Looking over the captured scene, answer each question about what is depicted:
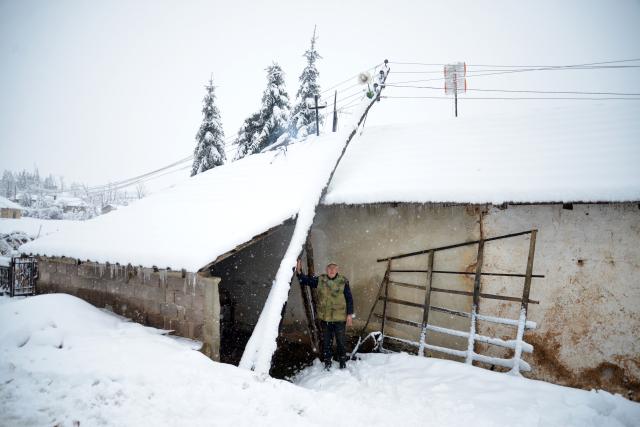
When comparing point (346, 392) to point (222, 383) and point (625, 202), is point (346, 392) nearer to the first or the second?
point (222, 383)

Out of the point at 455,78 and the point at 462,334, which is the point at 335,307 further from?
the point at 455,78

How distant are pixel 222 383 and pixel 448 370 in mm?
3695

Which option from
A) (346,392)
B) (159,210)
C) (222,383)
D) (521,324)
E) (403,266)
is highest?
(159,210)

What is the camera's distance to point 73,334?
5371 mm

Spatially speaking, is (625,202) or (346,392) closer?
(346,392)

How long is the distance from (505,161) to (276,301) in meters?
5.80

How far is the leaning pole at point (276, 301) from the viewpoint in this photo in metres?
5.53

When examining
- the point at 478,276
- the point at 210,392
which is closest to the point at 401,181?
the point at 478,276

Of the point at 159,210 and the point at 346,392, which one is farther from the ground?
the point at 159,210

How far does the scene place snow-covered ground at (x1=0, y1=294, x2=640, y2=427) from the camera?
349 cm

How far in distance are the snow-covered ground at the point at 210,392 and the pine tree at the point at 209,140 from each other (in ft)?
60.9

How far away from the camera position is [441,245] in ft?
21.6

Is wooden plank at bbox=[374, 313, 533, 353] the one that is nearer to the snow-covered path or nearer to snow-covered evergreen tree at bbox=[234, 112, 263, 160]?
the snow-covered path

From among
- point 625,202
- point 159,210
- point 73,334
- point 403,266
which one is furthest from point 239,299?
point 625,202
